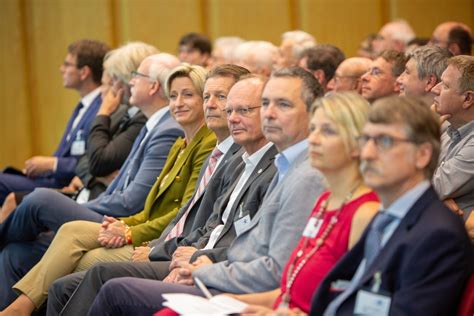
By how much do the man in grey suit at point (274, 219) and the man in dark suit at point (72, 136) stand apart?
306cm

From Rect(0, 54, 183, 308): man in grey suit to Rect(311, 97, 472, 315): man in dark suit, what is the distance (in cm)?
240

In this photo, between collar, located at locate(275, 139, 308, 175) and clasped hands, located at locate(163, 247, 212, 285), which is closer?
collar, located at locate(275, 139, 308, 175)

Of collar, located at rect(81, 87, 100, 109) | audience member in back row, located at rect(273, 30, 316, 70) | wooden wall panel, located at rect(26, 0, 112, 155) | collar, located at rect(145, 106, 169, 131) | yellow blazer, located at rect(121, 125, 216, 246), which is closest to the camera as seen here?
yellow blazer, located at rect(121, 125, 216, 246)

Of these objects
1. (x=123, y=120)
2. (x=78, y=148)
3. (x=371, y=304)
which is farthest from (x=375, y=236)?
(x=78, y=148)

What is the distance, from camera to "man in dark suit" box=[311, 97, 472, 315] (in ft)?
7.94

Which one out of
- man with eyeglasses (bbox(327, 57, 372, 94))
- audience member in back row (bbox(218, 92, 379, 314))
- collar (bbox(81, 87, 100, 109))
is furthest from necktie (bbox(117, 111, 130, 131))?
audience member in back row (bbox(218, 92, 379, 314))

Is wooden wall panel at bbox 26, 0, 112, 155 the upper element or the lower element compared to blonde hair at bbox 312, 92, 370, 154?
lower

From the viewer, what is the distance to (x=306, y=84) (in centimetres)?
340

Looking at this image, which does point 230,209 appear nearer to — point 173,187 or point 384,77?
point 173,187

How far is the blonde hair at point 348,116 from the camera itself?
279 centimetres

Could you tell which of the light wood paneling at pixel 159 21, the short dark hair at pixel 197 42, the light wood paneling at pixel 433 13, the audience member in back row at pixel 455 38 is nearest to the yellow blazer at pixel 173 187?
the audience member in back row at pixel 455 38

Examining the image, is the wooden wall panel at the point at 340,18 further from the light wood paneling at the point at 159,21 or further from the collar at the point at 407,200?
the collar at the point at 407,200

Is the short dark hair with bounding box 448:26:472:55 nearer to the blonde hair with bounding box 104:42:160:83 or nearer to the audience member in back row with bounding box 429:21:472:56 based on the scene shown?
the audience member in back row with bounding box 429:21:472:56

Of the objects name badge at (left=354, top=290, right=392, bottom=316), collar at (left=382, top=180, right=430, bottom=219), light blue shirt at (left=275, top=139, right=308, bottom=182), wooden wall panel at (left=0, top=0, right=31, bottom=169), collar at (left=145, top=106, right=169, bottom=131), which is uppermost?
collar at (left=382, top=180, right=430, bottom=219)
